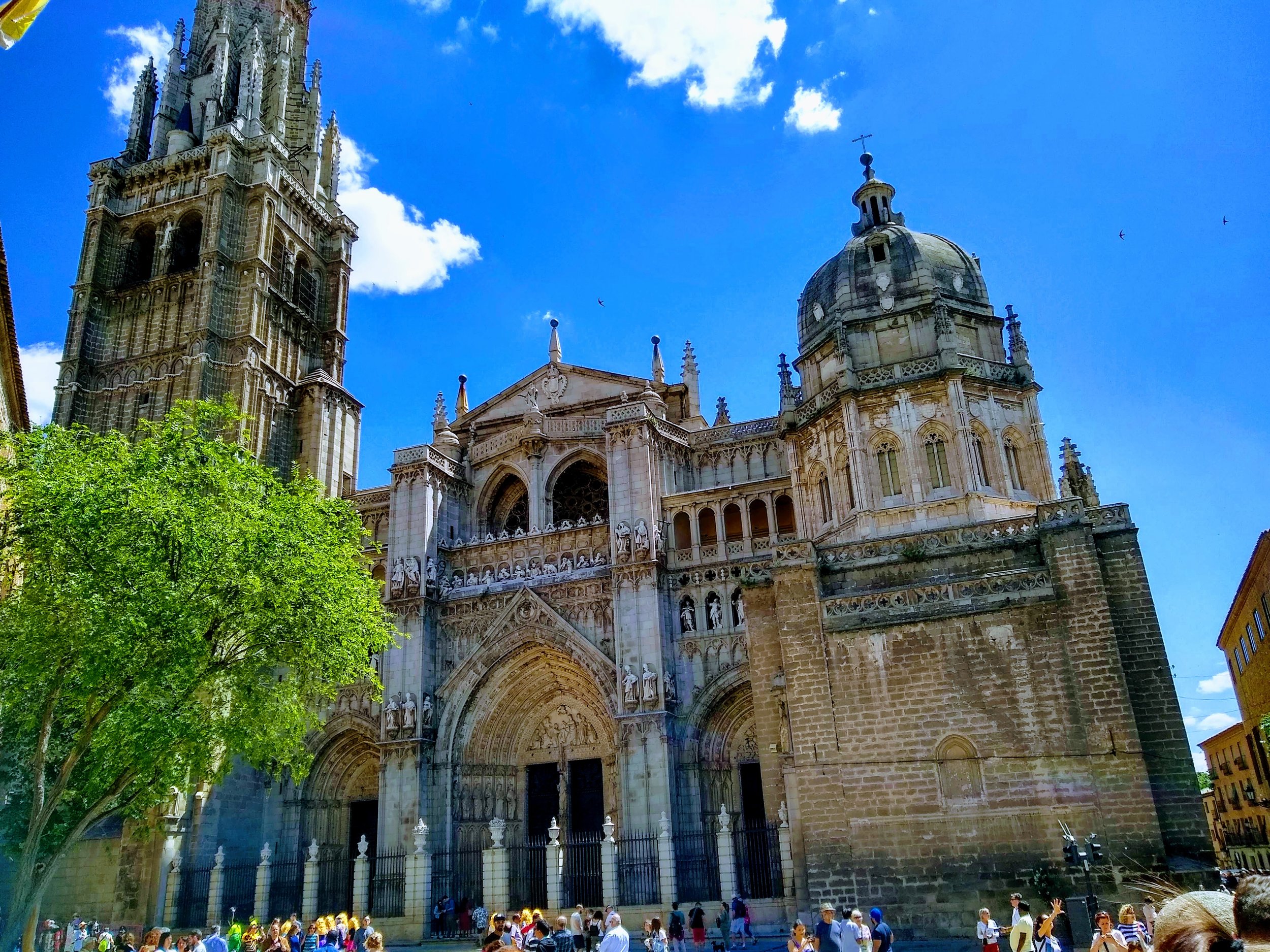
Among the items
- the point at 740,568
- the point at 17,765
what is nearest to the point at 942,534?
the point at 740,568

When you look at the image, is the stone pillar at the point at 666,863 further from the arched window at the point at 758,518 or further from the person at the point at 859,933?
the person at the point at 859,933

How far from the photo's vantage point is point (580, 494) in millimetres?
32500

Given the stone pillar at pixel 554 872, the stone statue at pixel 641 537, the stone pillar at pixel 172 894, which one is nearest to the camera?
the stone pillar at pixel 554 872

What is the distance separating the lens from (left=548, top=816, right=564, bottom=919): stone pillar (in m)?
23.0

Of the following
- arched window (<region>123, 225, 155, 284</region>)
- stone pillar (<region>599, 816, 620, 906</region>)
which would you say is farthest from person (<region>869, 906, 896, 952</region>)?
arched window (<region>123, 225, 155, 284</region>)

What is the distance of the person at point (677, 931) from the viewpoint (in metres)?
19.1

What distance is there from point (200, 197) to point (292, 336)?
6432 mm

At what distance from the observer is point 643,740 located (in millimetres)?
25203

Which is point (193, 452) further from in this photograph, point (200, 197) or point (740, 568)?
point (200, 197)

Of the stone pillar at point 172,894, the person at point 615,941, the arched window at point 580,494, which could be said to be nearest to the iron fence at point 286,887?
the stone pillar at point 172,894

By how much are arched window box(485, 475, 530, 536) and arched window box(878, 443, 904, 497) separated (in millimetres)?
11797

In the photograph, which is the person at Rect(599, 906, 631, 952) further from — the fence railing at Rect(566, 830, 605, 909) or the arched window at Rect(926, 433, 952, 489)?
the arched window at Rect(926, 433, 952, 489)

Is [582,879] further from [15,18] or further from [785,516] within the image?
[15,18]

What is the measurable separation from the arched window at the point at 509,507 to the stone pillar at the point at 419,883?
405 inches
